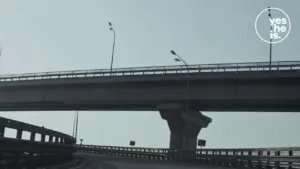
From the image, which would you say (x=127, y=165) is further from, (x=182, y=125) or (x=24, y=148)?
(x=182, y=125)

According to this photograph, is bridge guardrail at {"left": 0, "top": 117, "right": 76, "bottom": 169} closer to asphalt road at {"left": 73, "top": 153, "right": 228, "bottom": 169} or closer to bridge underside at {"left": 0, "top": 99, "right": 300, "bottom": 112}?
asphalt road at {"left": 73, "top": 153, "right": 228, "bottom": 169}

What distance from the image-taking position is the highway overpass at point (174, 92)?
49.9 metres

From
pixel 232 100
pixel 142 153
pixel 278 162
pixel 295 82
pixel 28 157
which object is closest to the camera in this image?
pixel 28 157

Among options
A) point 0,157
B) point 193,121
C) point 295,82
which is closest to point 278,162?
point 295,82

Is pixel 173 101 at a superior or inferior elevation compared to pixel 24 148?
superior

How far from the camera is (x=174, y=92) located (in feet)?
190

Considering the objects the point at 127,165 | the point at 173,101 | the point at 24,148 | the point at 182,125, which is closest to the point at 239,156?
the point at 127,165

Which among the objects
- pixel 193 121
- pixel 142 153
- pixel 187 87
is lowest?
pixel 142 153

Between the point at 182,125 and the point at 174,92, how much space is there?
183 inches

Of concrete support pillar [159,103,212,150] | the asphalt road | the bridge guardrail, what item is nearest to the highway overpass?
concrete support pillar [159,103,212,150]

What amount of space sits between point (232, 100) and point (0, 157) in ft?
143

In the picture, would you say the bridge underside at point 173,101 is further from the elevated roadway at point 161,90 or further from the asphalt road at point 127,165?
the asphalt road at point 127,165

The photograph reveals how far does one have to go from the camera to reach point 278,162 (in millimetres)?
30844

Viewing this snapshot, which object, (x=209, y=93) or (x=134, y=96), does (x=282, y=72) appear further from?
(x=134, y=96)
